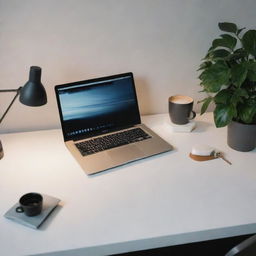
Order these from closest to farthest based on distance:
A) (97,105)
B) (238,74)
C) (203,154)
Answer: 1. (238,74)
2. (203,154)
3. (97,105)

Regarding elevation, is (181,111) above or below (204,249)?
above

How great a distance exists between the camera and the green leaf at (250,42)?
124 cm

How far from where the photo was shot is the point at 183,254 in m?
1.44

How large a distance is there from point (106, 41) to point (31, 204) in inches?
30.6

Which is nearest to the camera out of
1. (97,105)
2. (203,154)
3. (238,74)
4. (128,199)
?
(128,199)

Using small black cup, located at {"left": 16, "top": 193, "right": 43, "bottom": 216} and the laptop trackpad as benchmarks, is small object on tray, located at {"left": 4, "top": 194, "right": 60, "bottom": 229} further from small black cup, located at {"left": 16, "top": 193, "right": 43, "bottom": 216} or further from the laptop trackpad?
the laptop trackpad

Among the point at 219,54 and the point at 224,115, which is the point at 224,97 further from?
the point at 219,54

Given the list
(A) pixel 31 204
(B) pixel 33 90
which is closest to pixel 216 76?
(B) pixel 33 90

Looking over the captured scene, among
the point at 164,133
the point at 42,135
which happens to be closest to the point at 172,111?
the point at 164,133

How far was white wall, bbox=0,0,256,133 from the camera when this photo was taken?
1320 mm

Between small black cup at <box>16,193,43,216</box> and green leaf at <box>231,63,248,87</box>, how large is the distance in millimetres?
794

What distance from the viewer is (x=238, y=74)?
3.87 ft

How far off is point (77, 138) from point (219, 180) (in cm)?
61

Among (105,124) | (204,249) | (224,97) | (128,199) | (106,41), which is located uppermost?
(106,41)
